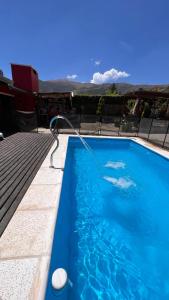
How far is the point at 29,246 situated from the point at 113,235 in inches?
85.1

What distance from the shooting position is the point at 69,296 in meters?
2.26

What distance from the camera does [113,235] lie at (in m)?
3.68

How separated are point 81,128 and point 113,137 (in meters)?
2.70

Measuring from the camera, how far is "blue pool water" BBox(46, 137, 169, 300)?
2543mm

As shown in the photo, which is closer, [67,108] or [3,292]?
[3,292]

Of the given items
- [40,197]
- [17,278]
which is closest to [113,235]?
[40,197]

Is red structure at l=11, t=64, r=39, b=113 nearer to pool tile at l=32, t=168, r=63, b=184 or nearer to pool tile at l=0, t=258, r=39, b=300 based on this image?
pool tile at l=32, t=168, r=63, b=184

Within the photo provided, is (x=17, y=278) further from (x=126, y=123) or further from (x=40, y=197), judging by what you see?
(x=126, y=123)

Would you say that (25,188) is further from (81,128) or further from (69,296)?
(81,128)

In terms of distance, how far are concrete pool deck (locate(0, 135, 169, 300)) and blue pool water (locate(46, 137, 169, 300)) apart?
0.62 feet

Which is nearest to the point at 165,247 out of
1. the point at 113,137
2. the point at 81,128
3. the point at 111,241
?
the point at 111,241

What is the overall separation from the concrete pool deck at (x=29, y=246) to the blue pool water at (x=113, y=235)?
0.62 ft

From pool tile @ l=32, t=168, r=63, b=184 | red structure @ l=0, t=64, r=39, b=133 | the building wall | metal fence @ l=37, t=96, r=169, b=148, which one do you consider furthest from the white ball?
the building wall

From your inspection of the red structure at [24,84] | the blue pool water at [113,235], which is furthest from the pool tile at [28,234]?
the red structure at [24,84]
